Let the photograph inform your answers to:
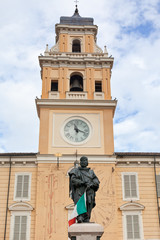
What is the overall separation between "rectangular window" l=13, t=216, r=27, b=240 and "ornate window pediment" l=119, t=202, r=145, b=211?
645 centimetres

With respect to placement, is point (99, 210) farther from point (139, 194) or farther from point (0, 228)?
point (0, 228)

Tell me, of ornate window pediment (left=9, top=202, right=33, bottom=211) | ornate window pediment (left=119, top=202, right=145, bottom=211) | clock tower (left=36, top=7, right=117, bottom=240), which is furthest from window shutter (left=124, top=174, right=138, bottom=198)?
ornate window pediment (left=9, top=202, right=33, bottom=211)

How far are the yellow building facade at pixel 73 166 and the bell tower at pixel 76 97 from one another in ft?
0.23

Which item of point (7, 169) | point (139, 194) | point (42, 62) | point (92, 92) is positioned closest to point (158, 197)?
point (139, 194)

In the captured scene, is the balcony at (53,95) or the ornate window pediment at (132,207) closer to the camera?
the ornate window pediment at (132,207)

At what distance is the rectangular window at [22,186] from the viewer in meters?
22.4

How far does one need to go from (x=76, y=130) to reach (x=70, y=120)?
0.93 m

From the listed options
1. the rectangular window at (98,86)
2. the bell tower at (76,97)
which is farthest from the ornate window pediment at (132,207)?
the rectangular window at (98,86)

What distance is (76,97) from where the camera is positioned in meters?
25.2

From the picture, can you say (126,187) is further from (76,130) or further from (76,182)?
(76,182)

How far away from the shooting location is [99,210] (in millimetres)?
21625

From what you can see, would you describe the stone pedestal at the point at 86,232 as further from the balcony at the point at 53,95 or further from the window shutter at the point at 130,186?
the balcony at the point at 53,95

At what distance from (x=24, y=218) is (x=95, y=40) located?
1699cm

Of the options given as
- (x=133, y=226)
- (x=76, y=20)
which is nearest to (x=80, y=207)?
(x=133, y=226)
